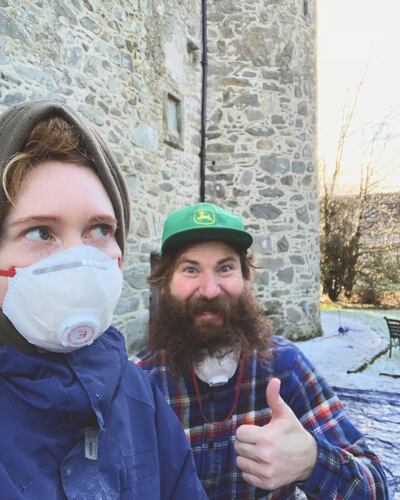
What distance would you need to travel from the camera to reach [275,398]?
1.27m

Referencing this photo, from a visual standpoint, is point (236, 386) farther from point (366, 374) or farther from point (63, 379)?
point (366, 374)

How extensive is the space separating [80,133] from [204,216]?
80cm

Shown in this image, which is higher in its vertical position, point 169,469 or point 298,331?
point 169,469

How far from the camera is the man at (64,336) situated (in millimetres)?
870

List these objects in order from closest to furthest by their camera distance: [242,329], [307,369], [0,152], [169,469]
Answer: [0,152], [169,469], [307,369], [242,329]

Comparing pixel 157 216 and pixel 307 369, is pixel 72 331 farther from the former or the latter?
pixel 157 216

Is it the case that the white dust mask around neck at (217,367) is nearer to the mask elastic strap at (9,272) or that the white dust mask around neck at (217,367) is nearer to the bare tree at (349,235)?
the mask elastic strap at (9,272)

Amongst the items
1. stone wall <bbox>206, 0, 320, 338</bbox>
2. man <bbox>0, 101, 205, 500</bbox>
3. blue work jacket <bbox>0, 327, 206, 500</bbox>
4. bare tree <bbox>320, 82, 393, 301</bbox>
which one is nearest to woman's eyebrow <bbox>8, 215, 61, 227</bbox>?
man <bbox>0, 101, 205, 500</bbox>

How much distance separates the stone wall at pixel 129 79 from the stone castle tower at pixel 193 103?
14 mm

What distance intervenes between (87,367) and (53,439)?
0.52 feet

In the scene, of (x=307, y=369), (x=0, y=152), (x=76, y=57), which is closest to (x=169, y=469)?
(x=307, y=369)

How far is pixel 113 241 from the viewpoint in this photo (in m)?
1.13

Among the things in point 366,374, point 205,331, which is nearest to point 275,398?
point 205,331

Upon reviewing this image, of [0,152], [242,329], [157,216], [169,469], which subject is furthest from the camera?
[157,216]
